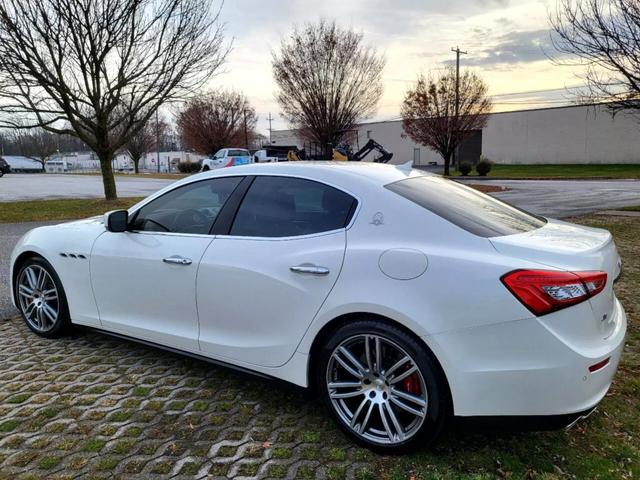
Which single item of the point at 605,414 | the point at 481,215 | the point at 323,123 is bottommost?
the point at 605,414

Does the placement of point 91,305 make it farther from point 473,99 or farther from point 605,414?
point 473,99

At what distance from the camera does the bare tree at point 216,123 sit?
164 feet

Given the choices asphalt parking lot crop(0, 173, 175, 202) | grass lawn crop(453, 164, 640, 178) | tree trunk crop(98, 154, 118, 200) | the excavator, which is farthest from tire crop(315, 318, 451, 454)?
grass lawn crop(453, 164, 640, 178)

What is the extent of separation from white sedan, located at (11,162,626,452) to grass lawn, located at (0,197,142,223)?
10.7 metres

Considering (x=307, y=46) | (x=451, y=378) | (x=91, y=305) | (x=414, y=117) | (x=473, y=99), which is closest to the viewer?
(x=451, y=378)

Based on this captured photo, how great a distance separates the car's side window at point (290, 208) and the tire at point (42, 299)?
2003mm

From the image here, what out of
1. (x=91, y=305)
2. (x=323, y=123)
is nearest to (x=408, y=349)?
(x=91, y=305)

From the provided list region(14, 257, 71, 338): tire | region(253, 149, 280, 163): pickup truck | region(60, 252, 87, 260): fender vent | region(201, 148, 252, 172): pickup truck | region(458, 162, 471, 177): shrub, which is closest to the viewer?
region(60, 252, 87, 260): fender vent

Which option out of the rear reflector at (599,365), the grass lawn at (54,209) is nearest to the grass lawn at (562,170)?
the grass lawn at (54,209)

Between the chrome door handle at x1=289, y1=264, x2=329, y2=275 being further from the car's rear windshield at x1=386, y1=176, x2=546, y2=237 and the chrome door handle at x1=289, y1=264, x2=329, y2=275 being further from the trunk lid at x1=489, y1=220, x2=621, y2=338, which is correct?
the trunk lid at x1=489, y1=220, x2=621, y2=338

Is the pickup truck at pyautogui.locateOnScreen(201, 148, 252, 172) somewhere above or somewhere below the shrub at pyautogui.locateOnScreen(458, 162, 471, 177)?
above

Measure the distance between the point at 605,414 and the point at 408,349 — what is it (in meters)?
1.49

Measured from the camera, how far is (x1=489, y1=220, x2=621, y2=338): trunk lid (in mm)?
2336

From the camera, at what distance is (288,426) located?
2.98 m
